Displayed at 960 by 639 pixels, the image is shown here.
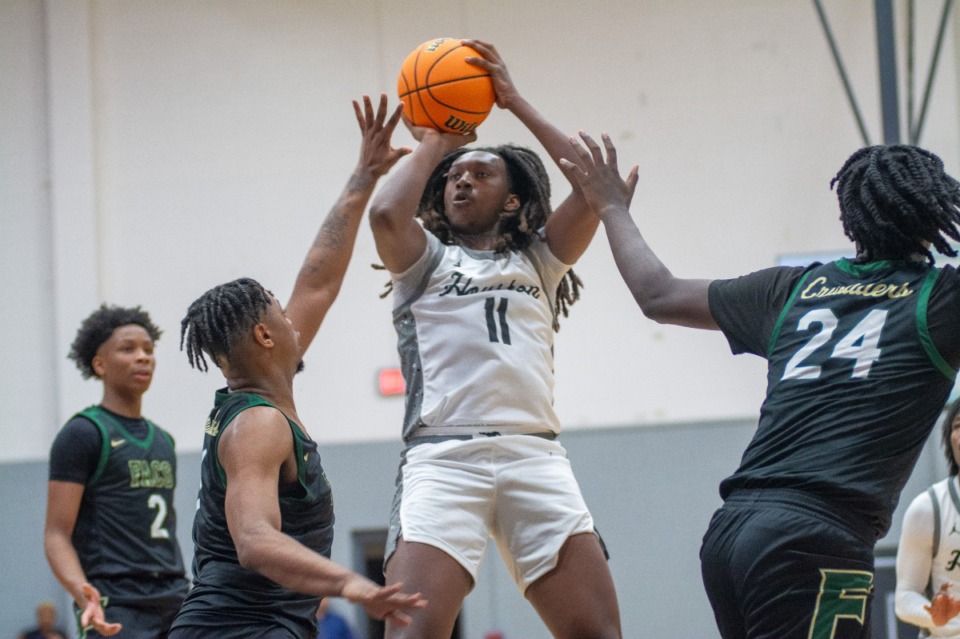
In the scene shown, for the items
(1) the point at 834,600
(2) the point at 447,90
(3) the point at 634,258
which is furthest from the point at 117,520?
(1) the point at 834,600

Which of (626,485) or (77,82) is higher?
(77,82)

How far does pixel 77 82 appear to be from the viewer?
31.3 ft

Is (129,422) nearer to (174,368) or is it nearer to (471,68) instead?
(471,68)

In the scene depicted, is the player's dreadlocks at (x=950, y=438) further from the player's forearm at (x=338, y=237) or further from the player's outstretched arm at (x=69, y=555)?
the player's outstretched arm at (x=69, y=555)

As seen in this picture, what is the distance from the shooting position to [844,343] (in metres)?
2.80

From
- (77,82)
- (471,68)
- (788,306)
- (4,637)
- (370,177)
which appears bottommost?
(4,637)

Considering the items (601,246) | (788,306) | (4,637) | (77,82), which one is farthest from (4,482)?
(788,306)

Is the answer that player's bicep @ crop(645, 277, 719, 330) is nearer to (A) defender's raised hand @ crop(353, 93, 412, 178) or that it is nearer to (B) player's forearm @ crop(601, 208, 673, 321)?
(B) player's forearm @ crop(601, 208, 673, 321)

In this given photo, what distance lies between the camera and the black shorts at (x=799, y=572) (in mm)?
2648

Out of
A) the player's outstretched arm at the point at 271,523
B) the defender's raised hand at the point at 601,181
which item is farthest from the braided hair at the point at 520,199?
the player's outstretched arm at the point at 271,523

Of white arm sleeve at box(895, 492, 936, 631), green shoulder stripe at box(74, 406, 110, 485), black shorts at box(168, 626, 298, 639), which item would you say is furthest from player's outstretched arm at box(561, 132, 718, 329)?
green shoulder stripe at box(74, 406, 110, 485)

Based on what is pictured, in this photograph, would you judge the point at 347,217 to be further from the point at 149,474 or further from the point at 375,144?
the point at 149,474

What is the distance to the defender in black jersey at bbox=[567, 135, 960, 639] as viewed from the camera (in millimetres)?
2664

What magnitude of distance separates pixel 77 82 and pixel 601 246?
4.46 metres
